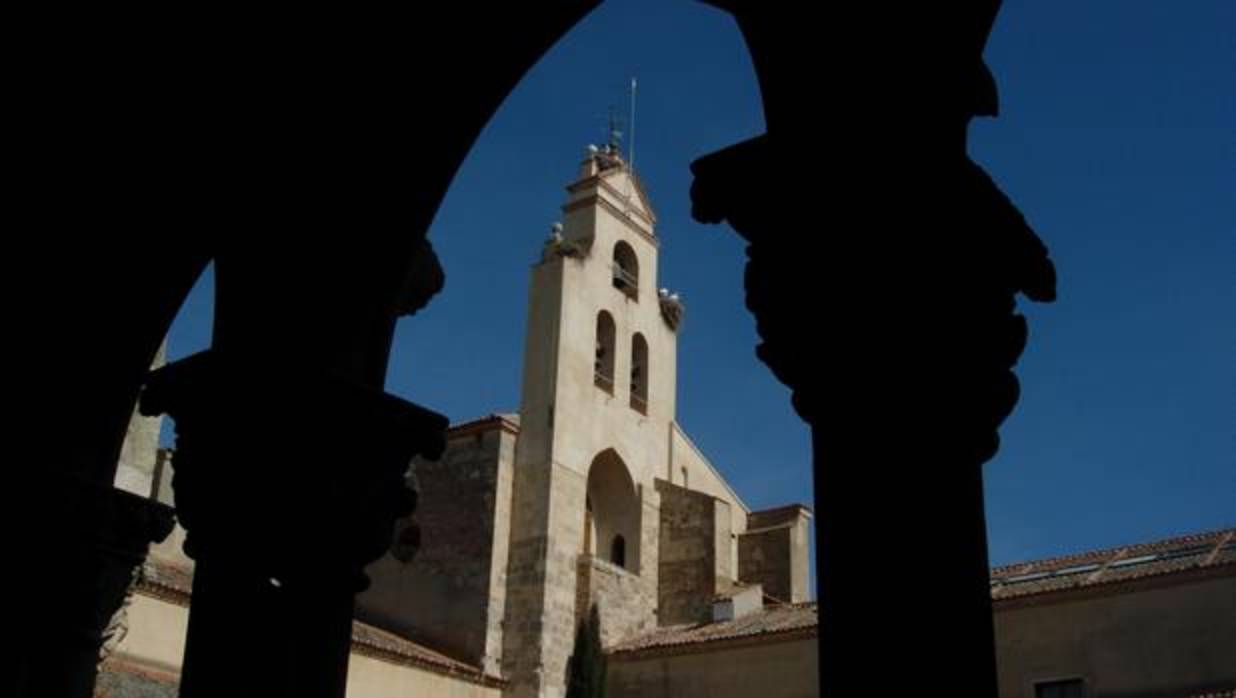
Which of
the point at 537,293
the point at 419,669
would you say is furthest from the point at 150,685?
the point at 537,293

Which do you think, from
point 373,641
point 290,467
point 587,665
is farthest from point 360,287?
point 587,665

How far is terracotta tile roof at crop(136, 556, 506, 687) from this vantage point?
747 inches

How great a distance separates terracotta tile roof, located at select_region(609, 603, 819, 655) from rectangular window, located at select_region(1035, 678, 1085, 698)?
3.45 meters

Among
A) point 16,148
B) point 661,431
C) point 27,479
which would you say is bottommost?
point 27,479

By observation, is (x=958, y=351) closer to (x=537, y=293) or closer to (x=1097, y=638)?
(x=1097, y=638)

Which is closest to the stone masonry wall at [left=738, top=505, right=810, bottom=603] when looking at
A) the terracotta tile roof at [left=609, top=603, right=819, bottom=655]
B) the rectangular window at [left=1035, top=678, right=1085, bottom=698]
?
the terracotta tile roof at [left=609, top=603, right=819, bottom=655]

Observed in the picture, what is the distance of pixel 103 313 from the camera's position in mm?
6598

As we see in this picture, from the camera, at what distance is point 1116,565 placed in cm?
2145

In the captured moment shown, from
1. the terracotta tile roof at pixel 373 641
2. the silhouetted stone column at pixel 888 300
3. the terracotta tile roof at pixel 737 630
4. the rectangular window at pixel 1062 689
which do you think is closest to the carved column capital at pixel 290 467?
the silhouetted stone column at pixel 888 300

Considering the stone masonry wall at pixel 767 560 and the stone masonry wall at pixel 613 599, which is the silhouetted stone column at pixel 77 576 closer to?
the stone masonry wall at pixel 613 599

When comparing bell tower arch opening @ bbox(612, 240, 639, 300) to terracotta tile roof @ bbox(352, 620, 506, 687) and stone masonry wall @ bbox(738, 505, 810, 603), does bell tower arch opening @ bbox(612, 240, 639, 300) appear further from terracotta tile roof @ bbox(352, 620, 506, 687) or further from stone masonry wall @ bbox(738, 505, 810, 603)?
terracotta tile roof @ bbox(352, 620, 506, 687)

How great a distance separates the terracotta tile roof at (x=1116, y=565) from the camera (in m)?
20.0

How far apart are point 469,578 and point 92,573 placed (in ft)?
65.0

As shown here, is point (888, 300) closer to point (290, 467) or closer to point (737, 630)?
point (290, 467)
